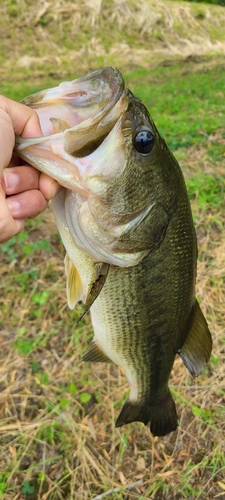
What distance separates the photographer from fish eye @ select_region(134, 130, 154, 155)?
44.8 inches

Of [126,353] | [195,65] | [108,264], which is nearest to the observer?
[108,264]

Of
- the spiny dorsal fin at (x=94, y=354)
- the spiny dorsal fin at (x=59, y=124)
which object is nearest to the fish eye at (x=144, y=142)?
the spiny dorsal fin at (x=59, y=124)

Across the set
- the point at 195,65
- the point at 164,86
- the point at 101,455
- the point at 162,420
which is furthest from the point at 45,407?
the point at 195,65

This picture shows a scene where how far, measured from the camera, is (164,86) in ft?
28.7

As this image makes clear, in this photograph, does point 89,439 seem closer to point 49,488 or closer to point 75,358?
point 49,488

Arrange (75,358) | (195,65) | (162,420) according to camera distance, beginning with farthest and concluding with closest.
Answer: (195,65), (75,358), (162,420)

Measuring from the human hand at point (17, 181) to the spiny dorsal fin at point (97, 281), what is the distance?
30cm

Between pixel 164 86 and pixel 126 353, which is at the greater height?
pixel 126 353

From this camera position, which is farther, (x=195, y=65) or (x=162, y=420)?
(x=195, y=65)

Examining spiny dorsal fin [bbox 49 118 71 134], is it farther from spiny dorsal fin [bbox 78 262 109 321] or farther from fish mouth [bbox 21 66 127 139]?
spiny dorsal fin [bbox 78 262 109 321]

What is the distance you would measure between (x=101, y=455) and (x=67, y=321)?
36.3 inches

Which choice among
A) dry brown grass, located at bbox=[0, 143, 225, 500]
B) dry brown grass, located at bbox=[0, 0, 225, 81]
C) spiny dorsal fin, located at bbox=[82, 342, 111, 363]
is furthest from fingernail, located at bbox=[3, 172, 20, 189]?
dry brown grass, located at bbox=[0, 0, 225, 81]

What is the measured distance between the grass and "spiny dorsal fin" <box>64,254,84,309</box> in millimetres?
1099

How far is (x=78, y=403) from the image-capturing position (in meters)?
2.39
